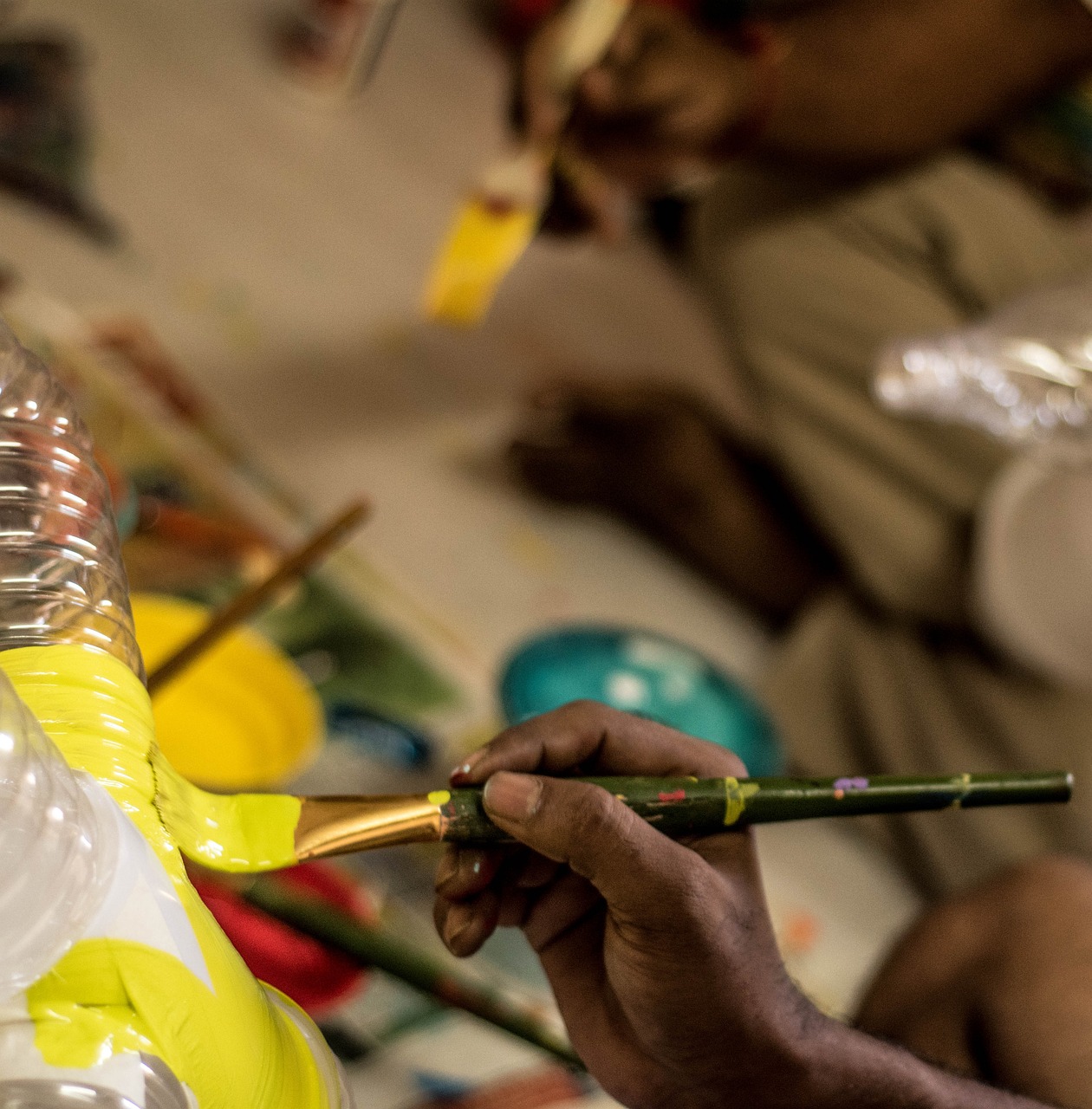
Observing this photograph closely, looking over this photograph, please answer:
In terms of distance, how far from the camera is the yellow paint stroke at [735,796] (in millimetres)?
497

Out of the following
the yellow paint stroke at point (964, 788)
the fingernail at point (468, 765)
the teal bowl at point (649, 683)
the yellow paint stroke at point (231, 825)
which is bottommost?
the teal bowl at point (649, 683)

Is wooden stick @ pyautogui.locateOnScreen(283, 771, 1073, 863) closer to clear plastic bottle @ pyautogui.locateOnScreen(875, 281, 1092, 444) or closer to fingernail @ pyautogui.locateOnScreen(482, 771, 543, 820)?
fingernail @ pyautogui.locateOnScreen(482, 771, 543, 820)

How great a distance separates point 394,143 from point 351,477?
2.84 ft

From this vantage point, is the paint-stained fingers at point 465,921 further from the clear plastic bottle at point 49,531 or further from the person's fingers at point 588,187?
the person's fingers at point 588,187

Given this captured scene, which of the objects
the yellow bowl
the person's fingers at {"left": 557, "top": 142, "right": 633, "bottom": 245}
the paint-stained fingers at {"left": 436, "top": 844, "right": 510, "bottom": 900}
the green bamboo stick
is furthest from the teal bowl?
the person's fingers at {"left": 557, "top": 142, "right": 633, "bottom": 245}

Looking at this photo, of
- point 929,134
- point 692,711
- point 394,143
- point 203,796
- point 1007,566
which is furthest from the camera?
point 394,143

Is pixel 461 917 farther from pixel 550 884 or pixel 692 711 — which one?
pixel 692 711

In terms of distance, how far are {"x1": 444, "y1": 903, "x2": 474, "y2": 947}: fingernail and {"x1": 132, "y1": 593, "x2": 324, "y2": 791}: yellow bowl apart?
246mm

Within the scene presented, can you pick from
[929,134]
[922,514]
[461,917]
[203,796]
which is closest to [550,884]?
[461,917]

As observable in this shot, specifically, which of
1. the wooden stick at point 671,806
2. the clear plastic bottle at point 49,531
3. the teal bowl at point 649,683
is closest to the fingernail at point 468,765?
the wooden stick at point 671,806

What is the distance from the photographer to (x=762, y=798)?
502 mm

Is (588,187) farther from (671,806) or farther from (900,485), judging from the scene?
(671,806)

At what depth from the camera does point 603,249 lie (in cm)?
203

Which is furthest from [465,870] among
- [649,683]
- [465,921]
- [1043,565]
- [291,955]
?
[1043,565]
